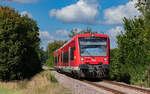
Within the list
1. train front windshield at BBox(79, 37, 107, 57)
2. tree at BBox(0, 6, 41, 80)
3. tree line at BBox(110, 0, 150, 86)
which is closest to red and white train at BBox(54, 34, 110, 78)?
train front windshield at BBox(79, 37, 107, 57)

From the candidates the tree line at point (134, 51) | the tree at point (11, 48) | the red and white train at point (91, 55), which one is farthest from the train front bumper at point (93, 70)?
the tree at point (11, 48)

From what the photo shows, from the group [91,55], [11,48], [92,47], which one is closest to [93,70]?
[91,55]

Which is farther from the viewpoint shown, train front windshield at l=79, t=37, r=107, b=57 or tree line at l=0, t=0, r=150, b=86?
train front windshield at l=79, t=37, r=107, b=57

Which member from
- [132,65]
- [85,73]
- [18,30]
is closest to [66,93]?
[85,73]

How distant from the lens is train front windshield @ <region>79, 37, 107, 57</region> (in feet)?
58.4

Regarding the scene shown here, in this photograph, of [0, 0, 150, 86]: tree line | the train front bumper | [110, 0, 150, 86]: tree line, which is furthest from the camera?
the train front bumper

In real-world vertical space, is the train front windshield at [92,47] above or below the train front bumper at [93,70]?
above

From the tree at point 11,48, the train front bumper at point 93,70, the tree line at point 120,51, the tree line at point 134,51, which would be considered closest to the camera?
the tree line at point 134,51

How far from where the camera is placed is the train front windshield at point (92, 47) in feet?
58.4

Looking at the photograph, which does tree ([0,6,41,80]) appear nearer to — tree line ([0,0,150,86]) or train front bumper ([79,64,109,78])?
tree line ([0,0,150,86])

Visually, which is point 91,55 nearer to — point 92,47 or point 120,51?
point 92,47

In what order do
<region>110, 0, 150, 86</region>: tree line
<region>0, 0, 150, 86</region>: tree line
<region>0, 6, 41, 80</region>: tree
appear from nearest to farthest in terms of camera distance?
<region>110, 0, 150, 86</region>: tree line → <region>0, 0, 150, 86</region>: tree line → <region>0, 6, 41, 80</region>: tree

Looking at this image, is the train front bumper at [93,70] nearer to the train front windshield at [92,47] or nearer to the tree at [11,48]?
the train front windshield at [92,47]

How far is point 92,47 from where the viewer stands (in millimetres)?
17891
